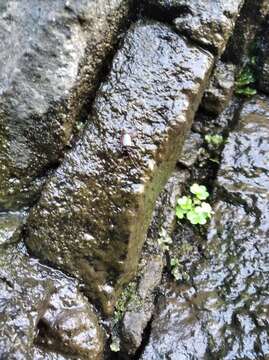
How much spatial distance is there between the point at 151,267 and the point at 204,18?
1.96 m

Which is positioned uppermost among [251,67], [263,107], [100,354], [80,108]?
[251,67]

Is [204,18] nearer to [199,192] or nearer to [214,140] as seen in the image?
[214,140]

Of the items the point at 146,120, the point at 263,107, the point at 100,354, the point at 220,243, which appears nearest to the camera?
the point at 100,354

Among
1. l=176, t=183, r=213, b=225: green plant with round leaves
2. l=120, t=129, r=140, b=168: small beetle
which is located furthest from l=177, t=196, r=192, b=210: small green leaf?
l=120, t=129, r=140, b=168: small beetle

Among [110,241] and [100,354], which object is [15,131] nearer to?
[110,241]

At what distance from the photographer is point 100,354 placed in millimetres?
3279

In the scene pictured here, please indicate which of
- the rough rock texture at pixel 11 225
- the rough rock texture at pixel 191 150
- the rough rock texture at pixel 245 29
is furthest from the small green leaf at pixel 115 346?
the rough rock texture at pixel 245 29

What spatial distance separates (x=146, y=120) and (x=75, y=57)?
0.72 m

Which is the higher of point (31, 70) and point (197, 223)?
point (31, 70)

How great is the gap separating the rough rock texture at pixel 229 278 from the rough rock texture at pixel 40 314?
483 mm

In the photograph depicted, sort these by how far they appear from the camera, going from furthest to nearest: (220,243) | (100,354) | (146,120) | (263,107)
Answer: (263,107)
(220,243)
(146,120)
(100,354)

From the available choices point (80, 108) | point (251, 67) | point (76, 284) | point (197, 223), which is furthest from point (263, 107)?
point (76, 284)

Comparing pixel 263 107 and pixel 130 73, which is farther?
pixel 263 107

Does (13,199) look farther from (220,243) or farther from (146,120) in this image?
(220,243)
